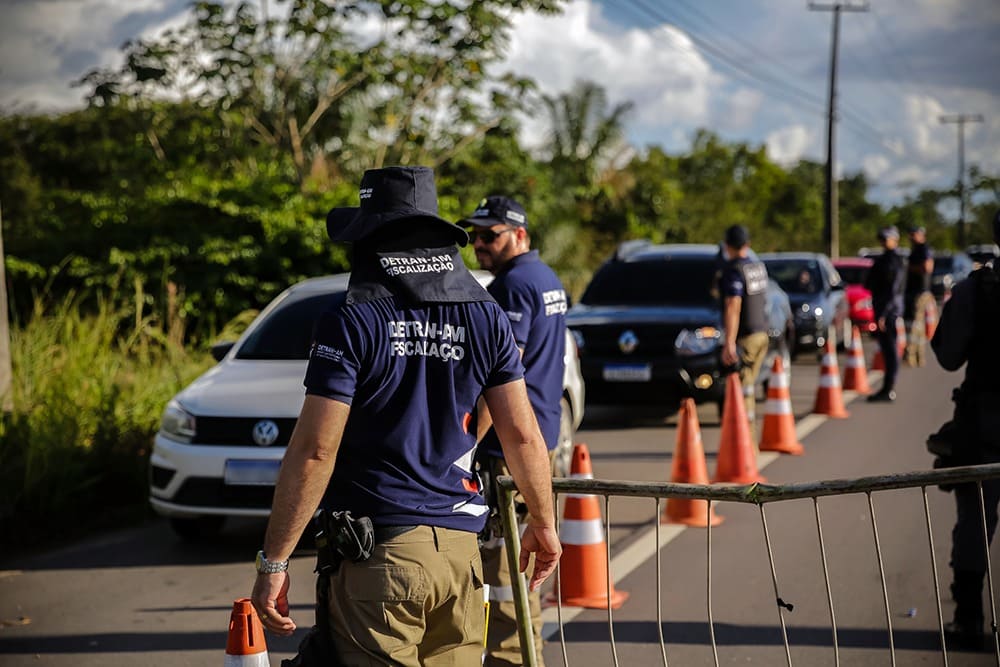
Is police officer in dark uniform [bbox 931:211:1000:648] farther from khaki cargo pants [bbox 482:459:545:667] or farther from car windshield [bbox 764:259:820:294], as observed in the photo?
car windshield [bbox 764:259:820:294]

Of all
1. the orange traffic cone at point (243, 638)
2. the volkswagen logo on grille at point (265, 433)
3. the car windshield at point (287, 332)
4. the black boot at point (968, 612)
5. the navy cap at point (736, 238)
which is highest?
the navy cap at point (736, 238)

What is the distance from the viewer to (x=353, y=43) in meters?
16.8

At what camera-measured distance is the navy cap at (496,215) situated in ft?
17.4

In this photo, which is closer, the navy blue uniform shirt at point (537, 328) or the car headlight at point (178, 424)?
the navy blue uniform shirt at point (537, 328)

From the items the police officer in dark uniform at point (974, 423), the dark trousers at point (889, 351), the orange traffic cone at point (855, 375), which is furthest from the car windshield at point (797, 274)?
the police officer in dark uniform at point (974, 423)

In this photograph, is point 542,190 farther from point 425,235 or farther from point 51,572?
point 425,235

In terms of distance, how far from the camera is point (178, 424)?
23.5 ft

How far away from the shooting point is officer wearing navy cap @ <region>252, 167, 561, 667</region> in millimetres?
2883

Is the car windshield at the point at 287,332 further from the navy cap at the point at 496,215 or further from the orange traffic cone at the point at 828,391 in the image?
the orange traffic cone at the point at 828,391

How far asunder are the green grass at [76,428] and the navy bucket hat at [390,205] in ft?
18.0

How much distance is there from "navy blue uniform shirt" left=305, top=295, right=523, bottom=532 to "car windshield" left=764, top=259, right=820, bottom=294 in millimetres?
16614

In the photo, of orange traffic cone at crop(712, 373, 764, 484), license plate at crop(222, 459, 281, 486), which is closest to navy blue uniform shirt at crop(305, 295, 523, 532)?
license plate at crop(222, 459, 281, 486)

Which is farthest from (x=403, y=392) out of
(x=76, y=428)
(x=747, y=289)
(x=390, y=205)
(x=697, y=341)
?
(x=697, y=341)

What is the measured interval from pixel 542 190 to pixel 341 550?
19.1 m
